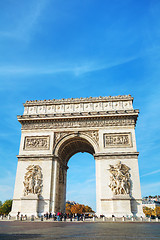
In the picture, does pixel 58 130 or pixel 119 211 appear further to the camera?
pixel 58 130

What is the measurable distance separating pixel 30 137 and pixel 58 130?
3356 millimetres

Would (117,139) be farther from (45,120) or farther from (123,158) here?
(45,120)

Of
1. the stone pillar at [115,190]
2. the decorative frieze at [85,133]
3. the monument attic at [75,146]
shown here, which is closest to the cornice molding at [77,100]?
the monument attic at [75,146]

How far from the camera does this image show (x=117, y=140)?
22578 mm

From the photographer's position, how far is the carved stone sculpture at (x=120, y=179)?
20.1 m

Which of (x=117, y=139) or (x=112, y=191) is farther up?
(x=117, y=139)

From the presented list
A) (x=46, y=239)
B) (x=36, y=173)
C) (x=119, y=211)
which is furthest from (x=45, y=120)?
(x=46, y=239)

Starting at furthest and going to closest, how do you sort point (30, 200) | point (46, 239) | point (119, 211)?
point (30, 200) < point (119, 211) < point (46, 239)

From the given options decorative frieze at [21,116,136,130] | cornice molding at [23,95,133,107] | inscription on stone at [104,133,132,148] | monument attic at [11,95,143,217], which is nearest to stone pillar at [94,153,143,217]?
monument attic at [11,95,143,217]

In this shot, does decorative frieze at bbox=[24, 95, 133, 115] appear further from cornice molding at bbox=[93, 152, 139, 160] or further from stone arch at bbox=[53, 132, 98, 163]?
cornice molding at bbox=[93, 152, 139, 160]

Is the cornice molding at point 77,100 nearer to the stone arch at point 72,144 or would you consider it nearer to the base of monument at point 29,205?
the stone arch at point 72,144

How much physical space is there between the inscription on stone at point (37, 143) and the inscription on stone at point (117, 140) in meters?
6.77

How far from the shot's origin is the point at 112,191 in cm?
2036

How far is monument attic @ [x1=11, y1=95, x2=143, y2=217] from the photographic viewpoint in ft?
66.6
